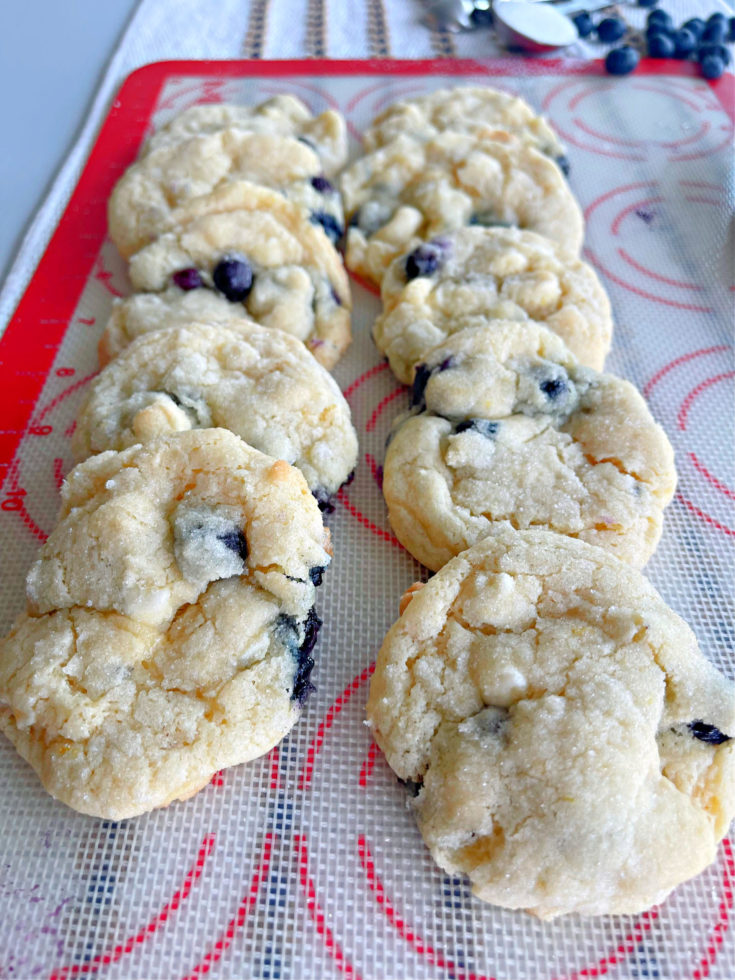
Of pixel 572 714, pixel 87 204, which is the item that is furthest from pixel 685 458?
pixel 87 204

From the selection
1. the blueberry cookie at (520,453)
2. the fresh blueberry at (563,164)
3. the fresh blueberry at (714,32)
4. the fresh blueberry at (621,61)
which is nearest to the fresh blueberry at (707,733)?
the blueberry cookie at (520,453)

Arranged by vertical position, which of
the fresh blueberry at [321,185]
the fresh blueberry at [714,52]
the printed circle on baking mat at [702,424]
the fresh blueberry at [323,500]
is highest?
the fresh blueberry at [714,52]

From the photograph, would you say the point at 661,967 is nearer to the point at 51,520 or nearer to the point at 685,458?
the point at 685,458

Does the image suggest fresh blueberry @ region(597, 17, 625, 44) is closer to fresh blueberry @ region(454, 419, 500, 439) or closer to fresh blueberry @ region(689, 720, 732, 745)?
fresh blueberry @ region(454, 419, 500, 439)

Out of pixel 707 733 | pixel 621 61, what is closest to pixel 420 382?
pixel 707 733

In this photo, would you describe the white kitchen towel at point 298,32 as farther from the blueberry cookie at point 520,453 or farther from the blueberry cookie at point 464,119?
the blueberry cookie at point 520,453

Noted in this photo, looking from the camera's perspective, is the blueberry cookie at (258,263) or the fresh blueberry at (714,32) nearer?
the blueberry cookie at (258,263)

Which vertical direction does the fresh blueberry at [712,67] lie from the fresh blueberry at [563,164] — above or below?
above
